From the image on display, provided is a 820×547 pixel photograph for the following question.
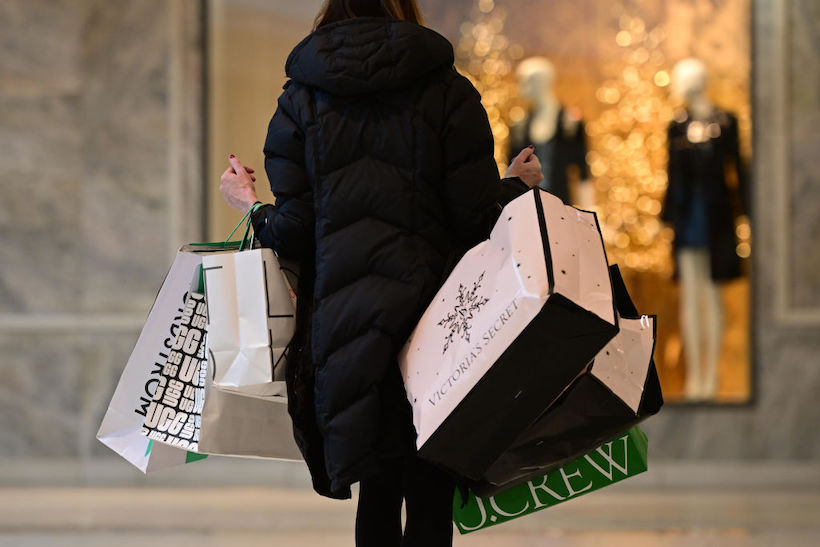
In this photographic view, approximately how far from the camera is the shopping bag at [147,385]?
2.16 meters

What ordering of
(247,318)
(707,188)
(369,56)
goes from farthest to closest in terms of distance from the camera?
(707,188) < (247,318) < (369,56)

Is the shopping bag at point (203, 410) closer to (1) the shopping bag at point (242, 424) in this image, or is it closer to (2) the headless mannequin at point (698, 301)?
(1) the shopping bag at point (242, 424)

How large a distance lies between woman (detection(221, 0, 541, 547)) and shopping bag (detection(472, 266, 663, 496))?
0.16 metres

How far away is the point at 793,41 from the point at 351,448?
4.87 m

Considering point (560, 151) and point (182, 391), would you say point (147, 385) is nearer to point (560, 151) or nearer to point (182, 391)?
point (182, 391)

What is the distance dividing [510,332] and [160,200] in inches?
175

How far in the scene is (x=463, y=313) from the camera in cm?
170

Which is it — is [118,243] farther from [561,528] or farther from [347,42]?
[347,42]

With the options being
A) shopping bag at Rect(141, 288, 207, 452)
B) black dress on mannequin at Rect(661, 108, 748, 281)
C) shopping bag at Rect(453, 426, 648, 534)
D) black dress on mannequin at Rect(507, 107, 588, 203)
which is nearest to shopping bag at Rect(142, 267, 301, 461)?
shopping bag at Rect(141, 288, 207, 452)

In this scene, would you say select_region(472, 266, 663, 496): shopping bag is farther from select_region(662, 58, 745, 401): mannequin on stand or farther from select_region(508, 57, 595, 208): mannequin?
A: select_region(662, 58, 745, 401): mannequin on stand

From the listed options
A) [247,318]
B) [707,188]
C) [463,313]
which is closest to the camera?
[463,313]

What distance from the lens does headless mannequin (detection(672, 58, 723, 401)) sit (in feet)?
19.5

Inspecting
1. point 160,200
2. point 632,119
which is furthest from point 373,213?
point 632,119

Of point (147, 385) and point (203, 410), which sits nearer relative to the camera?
point (203, 410)
